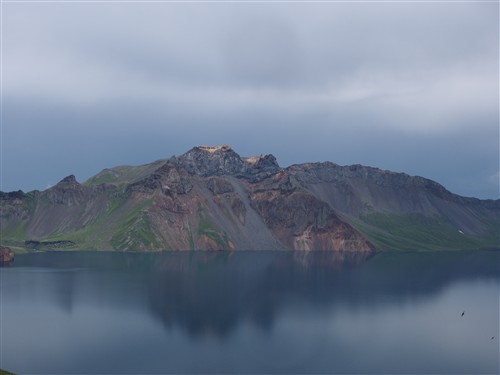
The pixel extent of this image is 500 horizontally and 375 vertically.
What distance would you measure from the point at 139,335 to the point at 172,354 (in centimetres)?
1926

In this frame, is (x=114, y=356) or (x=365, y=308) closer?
(x=114, y=356)

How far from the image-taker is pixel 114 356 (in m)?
112

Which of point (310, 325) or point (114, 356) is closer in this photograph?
point (114, 356)

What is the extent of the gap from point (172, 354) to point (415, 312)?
294 ft

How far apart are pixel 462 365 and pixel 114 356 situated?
72.2 meters

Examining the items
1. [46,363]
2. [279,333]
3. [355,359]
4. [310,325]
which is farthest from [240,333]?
[46,363]

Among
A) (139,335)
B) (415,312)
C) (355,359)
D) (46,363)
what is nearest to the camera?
(46,363)

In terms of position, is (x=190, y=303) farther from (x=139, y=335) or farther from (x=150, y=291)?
(x=139, y=335)

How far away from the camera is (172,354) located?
115m

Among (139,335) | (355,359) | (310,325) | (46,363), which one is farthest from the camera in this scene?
(310,325)

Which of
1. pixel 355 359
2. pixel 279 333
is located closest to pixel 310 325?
pixel 279 333

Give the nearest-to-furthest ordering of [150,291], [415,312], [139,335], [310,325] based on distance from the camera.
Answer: [139,335] < [310,325] < [415,312] < [150,291]

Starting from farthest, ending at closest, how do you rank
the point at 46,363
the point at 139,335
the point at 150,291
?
the point at 150,291 → the point at 139,335 → the point at 46,363

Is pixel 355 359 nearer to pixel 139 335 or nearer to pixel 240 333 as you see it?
pixel 240 333
